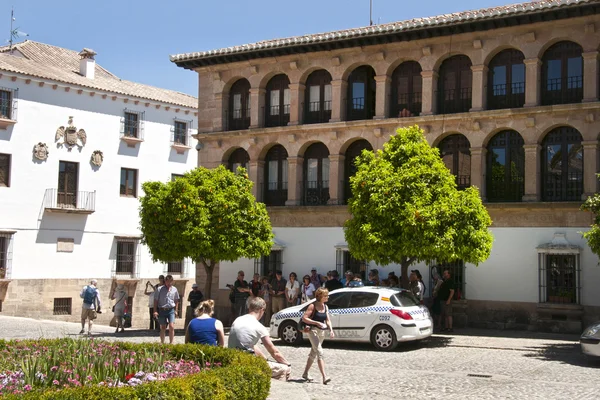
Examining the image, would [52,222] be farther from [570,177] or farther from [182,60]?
[570,177]

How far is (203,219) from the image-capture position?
23.8 m

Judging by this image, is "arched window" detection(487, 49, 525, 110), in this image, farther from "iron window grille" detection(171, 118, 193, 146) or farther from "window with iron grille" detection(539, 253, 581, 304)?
"iron window grille" detection(171, 118, 193, 146)

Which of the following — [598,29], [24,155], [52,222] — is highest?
[598,29]

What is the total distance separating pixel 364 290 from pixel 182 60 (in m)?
15.0

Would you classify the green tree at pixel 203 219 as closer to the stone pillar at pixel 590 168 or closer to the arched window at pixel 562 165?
the arched window at pixel 562 165

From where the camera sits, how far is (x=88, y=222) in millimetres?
38031

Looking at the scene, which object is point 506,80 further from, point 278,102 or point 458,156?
point 278,102

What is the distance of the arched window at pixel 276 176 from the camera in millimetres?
30516

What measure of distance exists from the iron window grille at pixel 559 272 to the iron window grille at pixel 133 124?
22314 millimetres

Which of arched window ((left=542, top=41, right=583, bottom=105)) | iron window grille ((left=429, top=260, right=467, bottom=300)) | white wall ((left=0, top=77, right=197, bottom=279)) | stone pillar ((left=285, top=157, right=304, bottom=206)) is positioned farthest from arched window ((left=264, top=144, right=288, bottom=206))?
white wall ((left=0, top=77, right=197, bottom=279))

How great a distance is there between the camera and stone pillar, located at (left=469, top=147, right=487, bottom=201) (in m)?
26.1

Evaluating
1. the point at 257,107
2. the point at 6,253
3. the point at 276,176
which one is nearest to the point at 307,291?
the point at 276,176

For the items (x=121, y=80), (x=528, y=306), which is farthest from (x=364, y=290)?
(x=121, y=80)

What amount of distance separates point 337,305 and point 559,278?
8.07 metres
